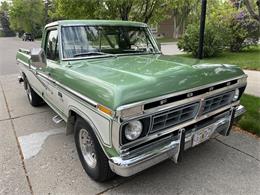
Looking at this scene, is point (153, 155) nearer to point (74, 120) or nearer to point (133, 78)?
point (133, 78)

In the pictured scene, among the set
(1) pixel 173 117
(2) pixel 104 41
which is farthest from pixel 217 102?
(2) pixel 104 41

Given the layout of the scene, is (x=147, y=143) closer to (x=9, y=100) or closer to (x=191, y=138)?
(x=191, y=138)

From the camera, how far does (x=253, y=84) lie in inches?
274

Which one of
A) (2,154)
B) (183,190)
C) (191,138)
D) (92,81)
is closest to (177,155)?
(191,138)

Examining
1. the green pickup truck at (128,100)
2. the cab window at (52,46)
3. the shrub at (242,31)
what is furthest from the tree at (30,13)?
the green pickup truck at (128,100)

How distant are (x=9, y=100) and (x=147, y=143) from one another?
5552 mm

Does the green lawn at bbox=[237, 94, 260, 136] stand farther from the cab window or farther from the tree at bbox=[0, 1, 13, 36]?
the tree at bbox=[0, 1, 13, 36]

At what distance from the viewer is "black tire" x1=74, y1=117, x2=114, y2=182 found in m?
2.66

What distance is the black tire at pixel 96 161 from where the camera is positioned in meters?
2.66

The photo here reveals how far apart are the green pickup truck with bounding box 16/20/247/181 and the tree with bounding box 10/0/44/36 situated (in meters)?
58.7

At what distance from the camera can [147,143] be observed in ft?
8.15

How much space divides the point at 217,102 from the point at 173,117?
2.69 ft

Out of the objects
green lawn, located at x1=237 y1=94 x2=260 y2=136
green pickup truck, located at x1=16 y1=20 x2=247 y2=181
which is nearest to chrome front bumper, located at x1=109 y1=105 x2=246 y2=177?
green pickup truck, located at x1=16 y1=20 x2=247 y2=181

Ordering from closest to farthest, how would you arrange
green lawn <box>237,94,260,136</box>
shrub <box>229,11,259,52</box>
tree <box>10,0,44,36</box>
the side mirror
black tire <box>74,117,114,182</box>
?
black tire <box>74,117,114,182</box>, the side mirror, green lawn <box>237,94,260,136</box>, shrub <box>229,11,259,52</box>, tree <box>10,0,44,36</box>
